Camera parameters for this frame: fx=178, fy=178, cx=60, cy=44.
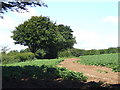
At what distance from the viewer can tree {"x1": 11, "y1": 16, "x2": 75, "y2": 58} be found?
148ft

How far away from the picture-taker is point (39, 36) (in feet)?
147

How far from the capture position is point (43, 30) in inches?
1779

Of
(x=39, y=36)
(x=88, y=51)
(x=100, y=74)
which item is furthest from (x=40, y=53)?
(x=100, y=74)

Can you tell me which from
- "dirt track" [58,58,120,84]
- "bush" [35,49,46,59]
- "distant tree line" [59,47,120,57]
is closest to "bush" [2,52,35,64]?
"bush" [35,49,46,59]

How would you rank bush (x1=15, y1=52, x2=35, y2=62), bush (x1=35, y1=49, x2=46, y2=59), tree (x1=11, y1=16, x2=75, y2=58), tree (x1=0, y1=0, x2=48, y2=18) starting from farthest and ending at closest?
bush (x1=35, y1=49, x2=46, y2=59)
tree (x1=11, y1=16, x2=75, y2=58)
bush (x1=15, y1=52, x2=35, y2=62)
tree (x1=0, y1=0, x2=48, y2=18)

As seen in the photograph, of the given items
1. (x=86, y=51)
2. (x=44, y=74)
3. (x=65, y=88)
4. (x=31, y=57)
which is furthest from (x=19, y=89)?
(x=86, y=51)

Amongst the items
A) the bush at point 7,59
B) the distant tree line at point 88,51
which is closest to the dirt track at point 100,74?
the bush at point 7,59

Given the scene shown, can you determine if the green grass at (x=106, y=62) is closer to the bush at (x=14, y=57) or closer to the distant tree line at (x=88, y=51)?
the bush at (x=14, y=57)

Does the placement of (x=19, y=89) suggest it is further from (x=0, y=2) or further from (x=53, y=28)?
(x=53, y=28)

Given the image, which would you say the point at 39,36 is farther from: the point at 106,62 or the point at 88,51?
the point at 106,62

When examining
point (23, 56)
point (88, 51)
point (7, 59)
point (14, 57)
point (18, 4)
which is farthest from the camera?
point (88, 51)

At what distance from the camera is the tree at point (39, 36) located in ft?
148

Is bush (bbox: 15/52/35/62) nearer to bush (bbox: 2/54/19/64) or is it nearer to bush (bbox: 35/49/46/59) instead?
bush (bbox: 2/54/19/64)

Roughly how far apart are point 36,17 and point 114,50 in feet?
88.3
